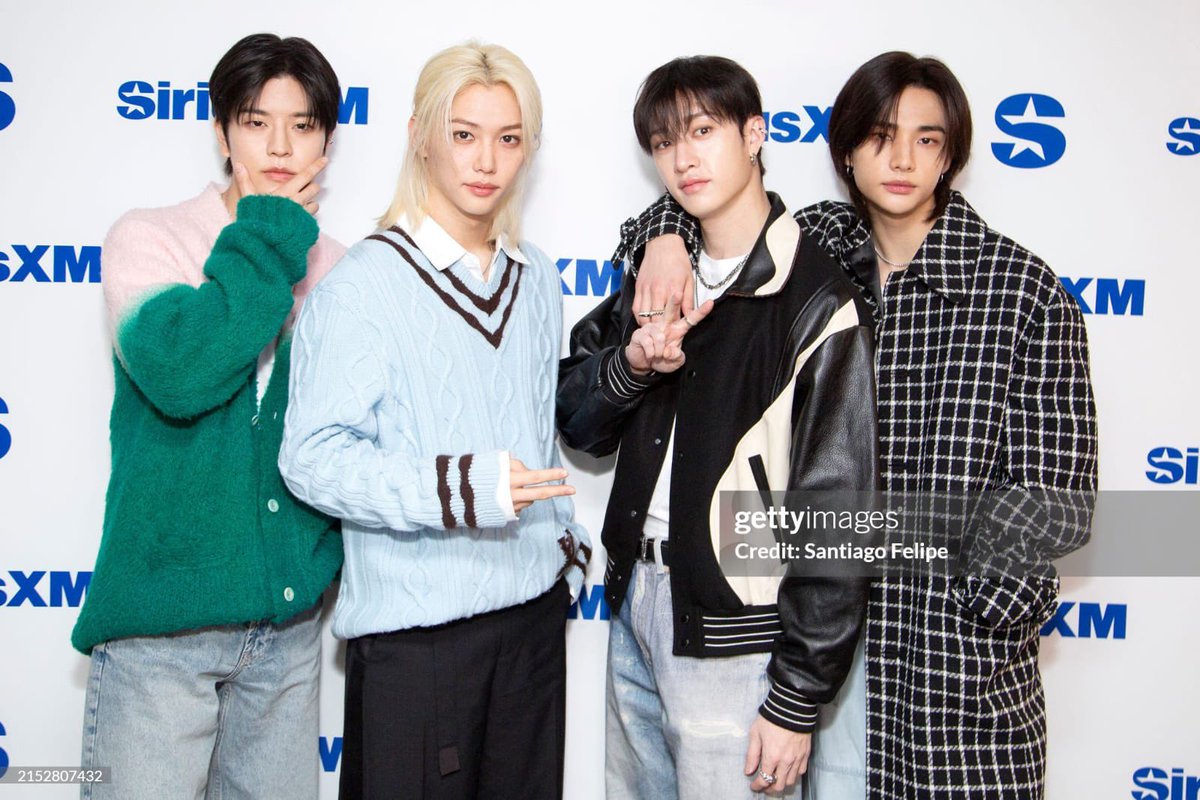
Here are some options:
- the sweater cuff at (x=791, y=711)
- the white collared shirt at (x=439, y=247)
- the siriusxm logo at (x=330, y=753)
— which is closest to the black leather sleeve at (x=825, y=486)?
the sweater cuff at (x=791, y=711)

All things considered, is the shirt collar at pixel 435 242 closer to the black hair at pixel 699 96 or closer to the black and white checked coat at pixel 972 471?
the black hair at pixel 699 96

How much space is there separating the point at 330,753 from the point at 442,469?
1167 millimetres

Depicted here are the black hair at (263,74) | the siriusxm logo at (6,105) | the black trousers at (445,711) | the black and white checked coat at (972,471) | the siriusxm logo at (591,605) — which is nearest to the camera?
the black trousers at (445,711)

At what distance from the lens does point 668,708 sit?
1657 mm

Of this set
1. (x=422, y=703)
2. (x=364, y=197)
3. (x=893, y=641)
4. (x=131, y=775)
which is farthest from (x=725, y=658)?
(x=364, y=197)

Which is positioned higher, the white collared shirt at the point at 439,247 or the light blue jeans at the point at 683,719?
the white collared shirt at the point at 439,247

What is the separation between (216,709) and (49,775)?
33.4 inches

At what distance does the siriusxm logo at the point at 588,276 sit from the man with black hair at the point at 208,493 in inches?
25.5

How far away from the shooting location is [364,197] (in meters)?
2.14

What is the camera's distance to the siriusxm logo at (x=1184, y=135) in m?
2.18

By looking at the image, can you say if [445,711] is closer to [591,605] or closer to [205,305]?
[591,605]

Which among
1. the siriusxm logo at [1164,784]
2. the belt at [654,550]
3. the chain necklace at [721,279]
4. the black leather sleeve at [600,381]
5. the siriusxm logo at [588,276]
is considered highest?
the siriusxm logo at [588,276]

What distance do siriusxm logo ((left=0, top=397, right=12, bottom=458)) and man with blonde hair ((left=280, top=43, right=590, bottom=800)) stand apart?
1039 mm

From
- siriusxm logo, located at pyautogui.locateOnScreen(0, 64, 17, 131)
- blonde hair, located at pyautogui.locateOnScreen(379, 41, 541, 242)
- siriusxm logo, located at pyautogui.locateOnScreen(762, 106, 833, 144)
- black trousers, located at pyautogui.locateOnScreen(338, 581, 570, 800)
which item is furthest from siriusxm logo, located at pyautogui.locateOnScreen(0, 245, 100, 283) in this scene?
siriusxm logo, located at pyautogui.locateOnScreen(762, 106, 833, 144)
